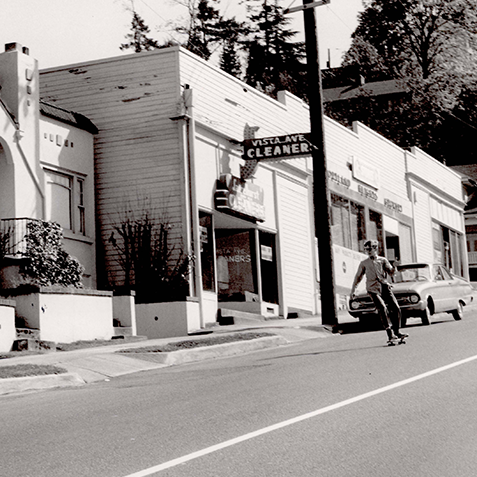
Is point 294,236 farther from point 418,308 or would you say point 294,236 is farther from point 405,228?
point 405,228

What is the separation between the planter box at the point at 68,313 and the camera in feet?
57.8

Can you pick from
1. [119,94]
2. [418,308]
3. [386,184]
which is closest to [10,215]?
[119,94]

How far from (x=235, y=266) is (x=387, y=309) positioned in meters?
10.5

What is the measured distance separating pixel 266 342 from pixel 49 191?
7.06 metres

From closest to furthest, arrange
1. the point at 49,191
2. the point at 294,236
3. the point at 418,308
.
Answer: the point at 418,308
the point at 49,191
the point at 294,236

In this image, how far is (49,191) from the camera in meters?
21.7

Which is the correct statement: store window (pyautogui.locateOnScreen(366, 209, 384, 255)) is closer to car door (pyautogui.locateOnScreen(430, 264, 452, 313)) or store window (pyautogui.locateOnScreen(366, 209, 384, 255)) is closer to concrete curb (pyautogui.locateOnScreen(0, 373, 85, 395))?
car door (pyautogui.locateOnScreen(430, 264, 452, 313))

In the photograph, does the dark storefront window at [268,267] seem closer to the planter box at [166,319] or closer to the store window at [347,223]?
the store window at [347,223]

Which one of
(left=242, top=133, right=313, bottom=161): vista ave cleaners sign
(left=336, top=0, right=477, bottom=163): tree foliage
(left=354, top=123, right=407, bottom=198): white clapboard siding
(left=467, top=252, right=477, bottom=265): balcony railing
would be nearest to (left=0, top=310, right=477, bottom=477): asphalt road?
(left=242, top=133, right=313, bottom=161): vista ave cleaners sign

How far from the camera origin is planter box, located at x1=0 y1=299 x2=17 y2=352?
16.3 meters

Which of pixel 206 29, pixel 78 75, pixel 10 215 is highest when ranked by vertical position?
pixel 206 29

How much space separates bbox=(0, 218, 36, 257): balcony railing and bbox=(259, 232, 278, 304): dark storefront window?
340 inches

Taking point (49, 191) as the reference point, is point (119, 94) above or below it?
above

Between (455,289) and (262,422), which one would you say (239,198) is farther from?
(262,422)
